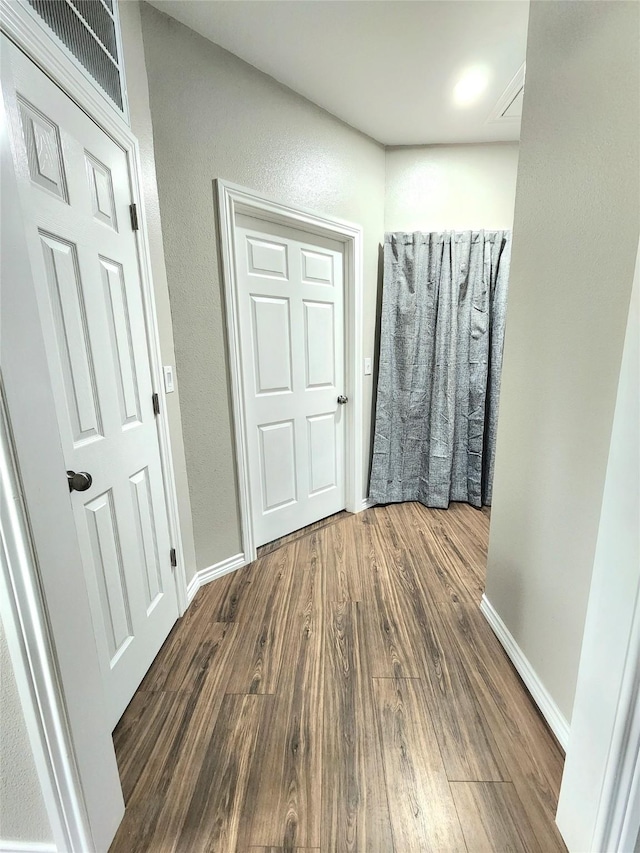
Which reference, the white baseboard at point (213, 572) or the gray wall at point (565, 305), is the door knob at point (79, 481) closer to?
the white baseboard at point (213, 572)

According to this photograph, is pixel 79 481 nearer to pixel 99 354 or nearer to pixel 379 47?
pixel 99 354

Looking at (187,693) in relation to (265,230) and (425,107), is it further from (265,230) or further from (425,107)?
(425,107)

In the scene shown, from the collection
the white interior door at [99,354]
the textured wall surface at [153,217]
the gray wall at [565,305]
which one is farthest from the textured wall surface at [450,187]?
the white interior door at [99,354]

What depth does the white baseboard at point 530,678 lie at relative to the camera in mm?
1036

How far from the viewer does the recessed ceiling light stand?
1.71m

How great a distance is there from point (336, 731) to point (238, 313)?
5.77 ft

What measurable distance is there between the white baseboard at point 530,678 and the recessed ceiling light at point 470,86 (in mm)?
2575

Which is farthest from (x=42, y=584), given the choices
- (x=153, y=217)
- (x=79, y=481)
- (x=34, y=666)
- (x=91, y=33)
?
(x=91, y=33)

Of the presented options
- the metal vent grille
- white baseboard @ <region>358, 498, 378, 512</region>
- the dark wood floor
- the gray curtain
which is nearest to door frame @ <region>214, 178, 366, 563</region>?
white baseboard @ <region>358, 498, 378, 512</region>

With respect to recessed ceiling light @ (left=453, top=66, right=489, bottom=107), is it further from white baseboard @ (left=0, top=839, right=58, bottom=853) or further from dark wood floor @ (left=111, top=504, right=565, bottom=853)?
white baseboard @ (left=0, top=839, right=58, bottom=853)

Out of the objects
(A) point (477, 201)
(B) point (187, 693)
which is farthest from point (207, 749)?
(A) point (477, 201)

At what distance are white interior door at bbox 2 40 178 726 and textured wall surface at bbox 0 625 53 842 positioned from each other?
8.4 inches

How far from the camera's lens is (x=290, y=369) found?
2.10 m

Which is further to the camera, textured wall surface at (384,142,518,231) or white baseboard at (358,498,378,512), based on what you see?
white baseboard at (358,498,378,512)
